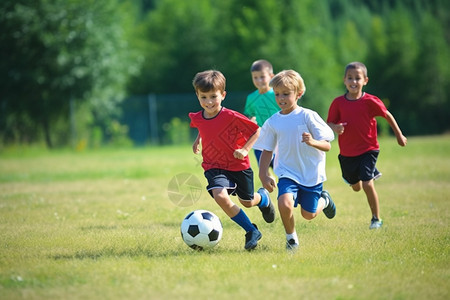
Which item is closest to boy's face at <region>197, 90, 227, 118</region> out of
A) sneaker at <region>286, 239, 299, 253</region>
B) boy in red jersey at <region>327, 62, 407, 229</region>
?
sneaker at <region>286, 239, 299, 253</region>

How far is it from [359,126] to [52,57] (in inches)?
880

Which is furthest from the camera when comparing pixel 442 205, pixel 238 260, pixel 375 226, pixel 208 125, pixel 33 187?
pixel 33 187

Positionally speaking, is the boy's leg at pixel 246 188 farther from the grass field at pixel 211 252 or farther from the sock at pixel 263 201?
the grass field at pixel 211 252

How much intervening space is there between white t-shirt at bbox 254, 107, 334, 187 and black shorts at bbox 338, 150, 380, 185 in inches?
56.9

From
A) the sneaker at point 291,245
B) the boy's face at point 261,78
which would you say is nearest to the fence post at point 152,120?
the boy's face at point 261,78

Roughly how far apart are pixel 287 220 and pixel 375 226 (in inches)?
69.2

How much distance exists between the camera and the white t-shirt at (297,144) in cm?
596

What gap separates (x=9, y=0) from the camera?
2550 cm

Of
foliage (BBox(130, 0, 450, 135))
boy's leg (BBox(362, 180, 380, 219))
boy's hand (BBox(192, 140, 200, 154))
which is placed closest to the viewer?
boy's hand (BBox(192, 140, 200, 154))

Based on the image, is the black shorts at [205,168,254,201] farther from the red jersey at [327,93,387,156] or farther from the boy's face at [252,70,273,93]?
the boy's face at [252,70,273,93]

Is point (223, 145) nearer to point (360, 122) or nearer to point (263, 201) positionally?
point (263, 201)

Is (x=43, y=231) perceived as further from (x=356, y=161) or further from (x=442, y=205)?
(x=442, y=205)

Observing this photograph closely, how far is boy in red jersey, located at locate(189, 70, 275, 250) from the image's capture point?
19.9ft

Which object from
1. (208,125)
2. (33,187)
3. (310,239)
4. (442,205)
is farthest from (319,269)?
(33,187)
